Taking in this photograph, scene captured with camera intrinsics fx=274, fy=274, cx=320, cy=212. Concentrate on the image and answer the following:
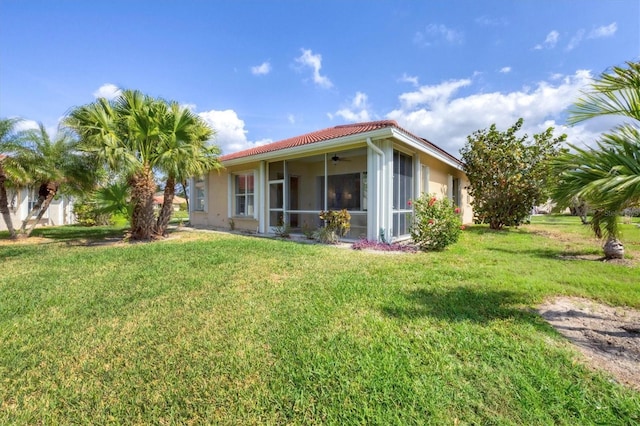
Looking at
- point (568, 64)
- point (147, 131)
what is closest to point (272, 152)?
point (147, 131)

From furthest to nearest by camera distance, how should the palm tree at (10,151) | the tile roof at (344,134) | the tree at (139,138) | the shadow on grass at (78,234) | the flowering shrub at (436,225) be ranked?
1. the shadow on grass at (78,234)
2. the palm tree at (10,151)
3. the tree at (139,138)
4. the tile roof at (344,134)
5. the flowering shrub at (436,225)

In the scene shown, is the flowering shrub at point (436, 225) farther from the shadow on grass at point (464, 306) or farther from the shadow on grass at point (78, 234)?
the shadow on grass at point (78, 234)

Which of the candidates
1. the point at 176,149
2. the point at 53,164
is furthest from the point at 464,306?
the point at 53,164

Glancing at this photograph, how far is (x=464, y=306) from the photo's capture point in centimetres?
395

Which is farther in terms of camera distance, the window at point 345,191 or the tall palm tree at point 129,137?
the window at point 345,191

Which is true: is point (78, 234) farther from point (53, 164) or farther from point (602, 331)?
point (602, 331)

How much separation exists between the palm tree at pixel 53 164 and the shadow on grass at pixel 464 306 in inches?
512

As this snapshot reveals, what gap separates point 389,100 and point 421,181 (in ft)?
19.3

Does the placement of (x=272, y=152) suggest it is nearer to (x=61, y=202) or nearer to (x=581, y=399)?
(x=581, y=399)

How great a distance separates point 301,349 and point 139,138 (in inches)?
392

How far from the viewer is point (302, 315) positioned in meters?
3.74

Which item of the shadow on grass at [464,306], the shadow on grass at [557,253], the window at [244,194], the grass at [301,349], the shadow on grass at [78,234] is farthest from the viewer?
the window at [244,194]

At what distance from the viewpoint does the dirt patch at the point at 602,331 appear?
2566mm

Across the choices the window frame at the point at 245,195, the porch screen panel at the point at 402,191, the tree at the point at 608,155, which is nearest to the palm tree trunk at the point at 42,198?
the window frame at the point at 245,195
